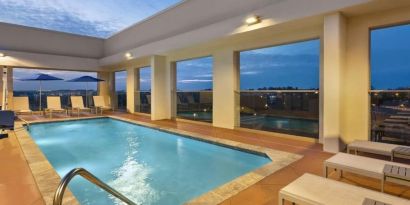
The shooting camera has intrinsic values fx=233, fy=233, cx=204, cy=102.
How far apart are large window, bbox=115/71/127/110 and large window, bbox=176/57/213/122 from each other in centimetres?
466

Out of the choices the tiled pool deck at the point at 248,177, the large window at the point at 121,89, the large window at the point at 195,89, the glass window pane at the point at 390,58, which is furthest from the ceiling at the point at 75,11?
the glass window pane at the point at 390,58

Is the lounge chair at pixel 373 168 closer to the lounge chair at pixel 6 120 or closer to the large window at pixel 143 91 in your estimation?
the lounge chair at pixel 6 120

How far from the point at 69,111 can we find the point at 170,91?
648 centimetres

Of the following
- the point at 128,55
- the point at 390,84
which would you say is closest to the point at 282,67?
the point at 390,84

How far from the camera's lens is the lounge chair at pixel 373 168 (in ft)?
7.97

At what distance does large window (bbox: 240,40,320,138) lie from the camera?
5484 mm

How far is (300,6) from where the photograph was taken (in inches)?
178

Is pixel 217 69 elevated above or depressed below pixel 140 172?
above

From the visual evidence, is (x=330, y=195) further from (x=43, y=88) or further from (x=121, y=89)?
(x=43, y=88)

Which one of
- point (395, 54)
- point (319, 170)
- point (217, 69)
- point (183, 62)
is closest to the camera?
point (319, 170)

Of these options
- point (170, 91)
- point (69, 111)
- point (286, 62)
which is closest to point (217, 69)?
point (286, 62)

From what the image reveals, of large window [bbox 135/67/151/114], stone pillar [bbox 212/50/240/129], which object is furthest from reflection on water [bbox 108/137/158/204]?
large window [bbox 135/67/151/114]

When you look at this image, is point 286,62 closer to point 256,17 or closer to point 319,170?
point 256,17

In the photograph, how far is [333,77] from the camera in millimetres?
4344
